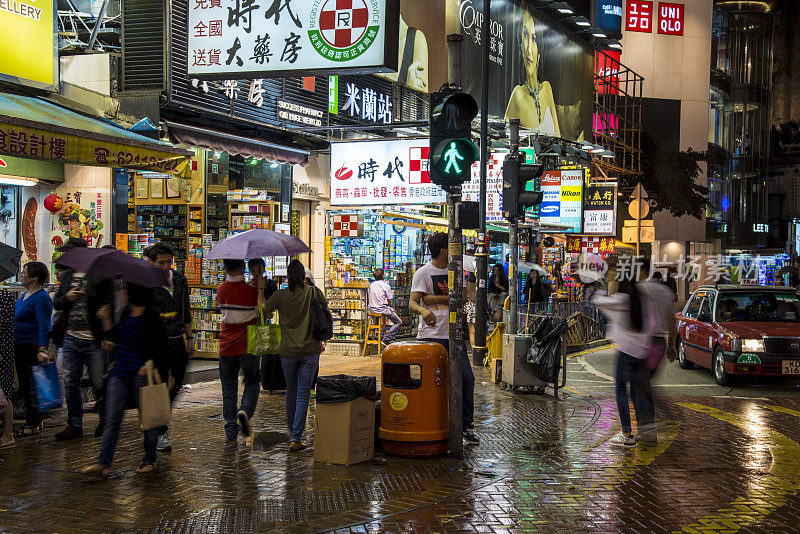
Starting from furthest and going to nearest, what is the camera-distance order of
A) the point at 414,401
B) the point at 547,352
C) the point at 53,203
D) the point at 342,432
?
the point at 547,352 → the point at 53,203 → the point at 414,401 → the point at 342,432

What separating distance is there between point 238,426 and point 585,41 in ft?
68.5

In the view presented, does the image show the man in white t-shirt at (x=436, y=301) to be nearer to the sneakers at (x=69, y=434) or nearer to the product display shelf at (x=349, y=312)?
the sneakers at (x=69, y=434)

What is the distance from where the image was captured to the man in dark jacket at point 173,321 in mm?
8141

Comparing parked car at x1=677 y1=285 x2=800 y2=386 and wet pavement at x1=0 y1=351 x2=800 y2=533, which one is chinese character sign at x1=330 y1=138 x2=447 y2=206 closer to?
parked car at x1=677 y1=285 x2=800 y2=386

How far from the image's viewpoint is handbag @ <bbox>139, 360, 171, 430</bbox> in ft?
24.3

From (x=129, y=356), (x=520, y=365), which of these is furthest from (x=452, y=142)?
(x=520, y=365)

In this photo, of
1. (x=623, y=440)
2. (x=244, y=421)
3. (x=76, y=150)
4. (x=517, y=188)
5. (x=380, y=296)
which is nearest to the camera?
(x=244, y=421)

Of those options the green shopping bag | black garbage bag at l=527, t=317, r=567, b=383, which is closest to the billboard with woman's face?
black garbage bag at l=527, t=317, r=567, b=383

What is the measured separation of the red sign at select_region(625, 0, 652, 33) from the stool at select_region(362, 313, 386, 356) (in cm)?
3531

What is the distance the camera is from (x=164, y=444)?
8555mm

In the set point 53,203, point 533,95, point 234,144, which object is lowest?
point 53,203

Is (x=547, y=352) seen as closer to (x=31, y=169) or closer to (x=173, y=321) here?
(x=173, y=321)

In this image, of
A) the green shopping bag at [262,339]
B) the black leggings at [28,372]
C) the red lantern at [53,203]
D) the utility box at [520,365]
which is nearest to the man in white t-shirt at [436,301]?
the green shopping bag at [262,339]

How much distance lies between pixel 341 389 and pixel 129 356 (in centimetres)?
194
